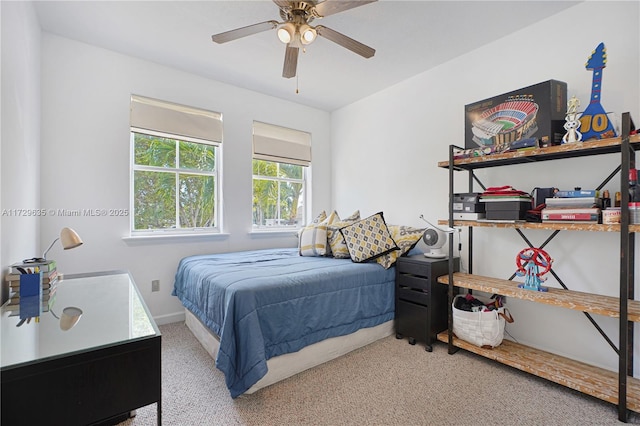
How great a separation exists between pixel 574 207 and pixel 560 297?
59cm

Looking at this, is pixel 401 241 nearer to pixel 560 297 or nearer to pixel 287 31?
pixel 560 297

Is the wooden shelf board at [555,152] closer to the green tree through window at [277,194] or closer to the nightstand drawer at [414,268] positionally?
the nightstand drawer at [414,268]

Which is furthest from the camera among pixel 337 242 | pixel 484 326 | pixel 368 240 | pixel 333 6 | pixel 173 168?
pixel 173 168

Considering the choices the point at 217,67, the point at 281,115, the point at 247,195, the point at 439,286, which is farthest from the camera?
the point at 281,115

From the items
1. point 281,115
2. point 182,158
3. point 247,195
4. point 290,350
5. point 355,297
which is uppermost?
point 281,115

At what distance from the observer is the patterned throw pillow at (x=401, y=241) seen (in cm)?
274

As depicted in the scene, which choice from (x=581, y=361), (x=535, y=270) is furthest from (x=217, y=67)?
(x=581, y=361)

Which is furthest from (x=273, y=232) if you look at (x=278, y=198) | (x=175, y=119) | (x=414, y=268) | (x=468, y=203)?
(x=468, y=203)

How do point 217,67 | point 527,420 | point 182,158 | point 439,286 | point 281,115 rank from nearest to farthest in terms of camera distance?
point 527,420
point 439,286
point 217,67
point 182,158
point 281,115

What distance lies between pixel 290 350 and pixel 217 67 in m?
2.85

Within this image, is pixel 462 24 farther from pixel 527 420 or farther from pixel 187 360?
pixel 187 360

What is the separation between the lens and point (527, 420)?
1.65 m

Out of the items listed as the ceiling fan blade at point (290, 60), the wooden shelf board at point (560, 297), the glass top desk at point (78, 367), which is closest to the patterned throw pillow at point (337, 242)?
the wooden shelf board at point (560, 297)

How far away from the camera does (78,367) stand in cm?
88
